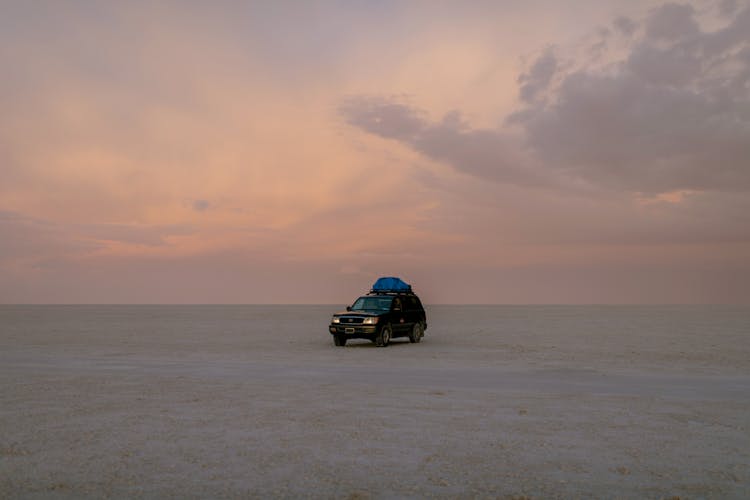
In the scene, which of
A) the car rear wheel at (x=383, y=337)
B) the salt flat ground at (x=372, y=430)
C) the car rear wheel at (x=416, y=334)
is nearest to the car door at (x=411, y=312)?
the car rear wheel at (x=416, y=334)

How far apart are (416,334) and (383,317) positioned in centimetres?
351

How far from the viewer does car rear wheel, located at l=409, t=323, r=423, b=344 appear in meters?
29.9

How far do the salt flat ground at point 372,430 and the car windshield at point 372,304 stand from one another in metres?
7.98

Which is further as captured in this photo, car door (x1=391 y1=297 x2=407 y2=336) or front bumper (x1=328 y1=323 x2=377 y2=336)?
car door (x1=391 y1=297 x2=407 y2=336)

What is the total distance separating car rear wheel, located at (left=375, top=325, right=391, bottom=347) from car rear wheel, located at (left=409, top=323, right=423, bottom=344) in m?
2.46

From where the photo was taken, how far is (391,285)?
3034 centimetres

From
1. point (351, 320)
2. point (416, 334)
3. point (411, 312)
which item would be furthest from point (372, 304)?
point (416, 334)

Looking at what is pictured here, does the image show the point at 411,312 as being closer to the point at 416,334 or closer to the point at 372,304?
the point at 416,334

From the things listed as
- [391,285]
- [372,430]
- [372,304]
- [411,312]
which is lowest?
[372,430]

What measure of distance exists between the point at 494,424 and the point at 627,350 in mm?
17810

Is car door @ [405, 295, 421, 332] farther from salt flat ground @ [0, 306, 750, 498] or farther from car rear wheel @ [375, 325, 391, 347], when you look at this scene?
salt flat ground @ [0, 306, 750, 498]

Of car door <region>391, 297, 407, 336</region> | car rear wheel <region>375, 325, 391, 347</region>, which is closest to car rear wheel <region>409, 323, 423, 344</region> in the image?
car door <region>391, 297, 407, 336</region>

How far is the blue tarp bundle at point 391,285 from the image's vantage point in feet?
99.1

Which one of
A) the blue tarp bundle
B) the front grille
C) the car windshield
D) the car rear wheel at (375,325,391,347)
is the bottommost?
the car rear wheel at (375,325,391,347)
